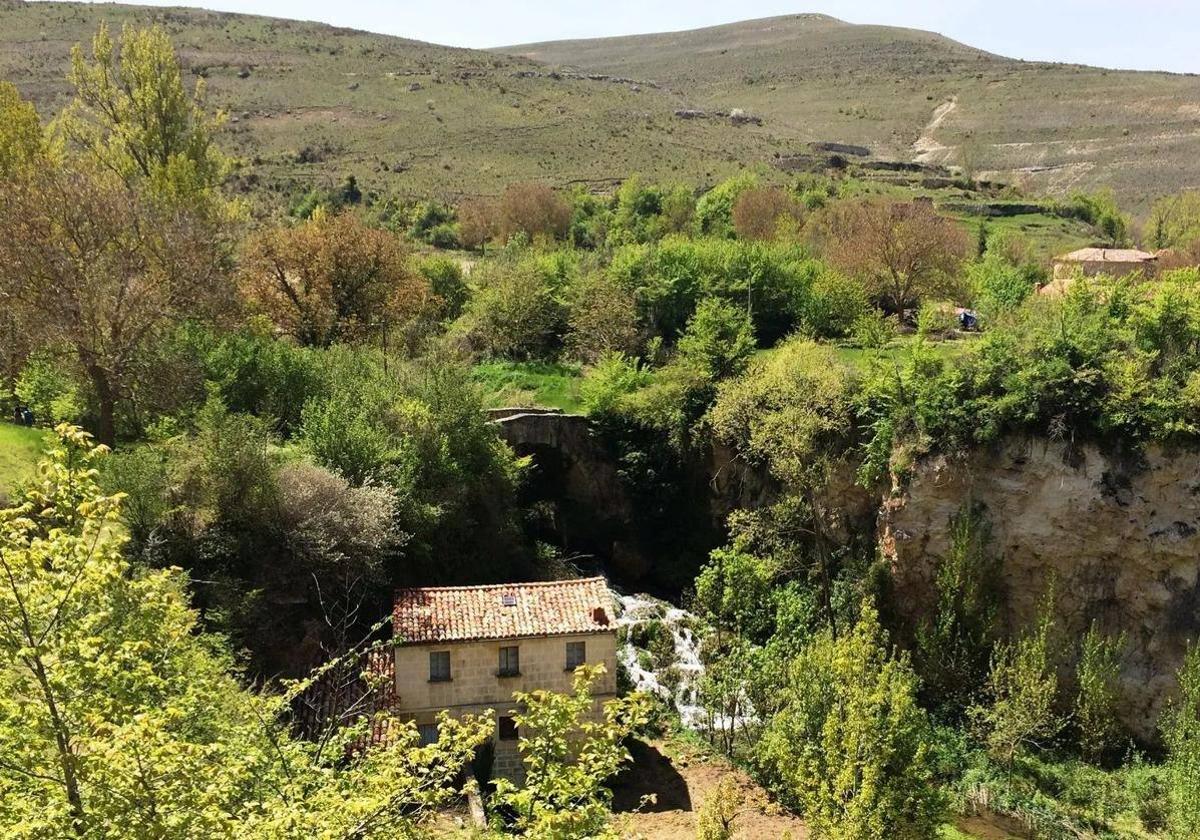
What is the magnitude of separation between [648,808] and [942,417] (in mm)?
13446

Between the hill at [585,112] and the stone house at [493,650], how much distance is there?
5839cm

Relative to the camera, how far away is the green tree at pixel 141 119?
30.6 metres

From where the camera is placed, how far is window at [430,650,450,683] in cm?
2055

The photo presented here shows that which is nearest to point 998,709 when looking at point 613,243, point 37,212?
point 37,212

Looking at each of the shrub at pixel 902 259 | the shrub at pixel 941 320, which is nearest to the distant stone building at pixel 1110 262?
the shrub at pixel 902 259

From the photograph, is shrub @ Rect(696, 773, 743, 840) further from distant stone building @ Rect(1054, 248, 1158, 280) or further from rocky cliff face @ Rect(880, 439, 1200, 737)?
distant stone building @ Rect(1054, 248, 1158, 280)

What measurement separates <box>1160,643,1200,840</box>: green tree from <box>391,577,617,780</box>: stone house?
40.7 ft

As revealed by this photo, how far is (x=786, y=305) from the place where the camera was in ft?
132

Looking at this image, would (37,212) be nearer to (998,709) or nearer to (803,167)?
(998,709)

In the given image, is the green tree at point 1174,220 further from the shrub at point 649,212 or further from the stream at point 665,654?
the stream at point 665,654

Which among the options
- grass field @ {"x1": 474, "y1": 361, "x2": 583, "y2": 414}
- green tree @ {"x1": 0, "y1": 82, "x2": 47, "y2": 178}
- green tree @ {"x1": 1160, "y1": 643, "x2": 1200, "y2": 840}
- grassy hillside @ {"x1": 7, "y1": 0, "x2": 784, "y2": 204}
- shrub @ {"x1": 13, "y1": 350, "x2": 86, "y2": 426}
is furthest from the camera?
grassy hillside @ {"x1": 7, "y1": 0, "x2": 784, "y2": 204}

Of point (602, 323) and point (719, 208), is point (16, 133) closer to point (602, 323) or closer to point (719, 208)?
point (602, 323)

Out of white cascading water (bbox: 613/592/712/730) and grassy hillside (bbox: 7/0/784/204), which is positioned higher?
grassy hillside (bbox: 7/0/784/204)

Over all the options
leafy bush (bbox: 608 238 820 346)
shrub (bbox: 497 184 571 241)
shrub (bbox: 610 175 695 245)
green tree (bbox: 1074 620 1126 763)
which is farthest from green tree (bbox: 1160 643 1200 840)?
shrub (bbox: 497 184 571 241)
